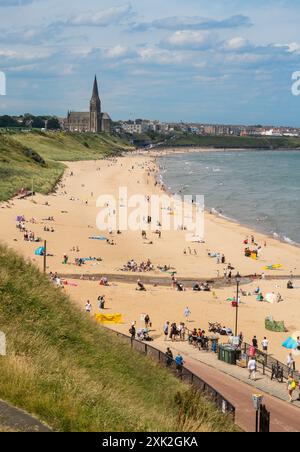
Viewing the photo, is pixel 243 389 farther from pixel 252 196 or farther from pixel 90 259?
pixel 252 196

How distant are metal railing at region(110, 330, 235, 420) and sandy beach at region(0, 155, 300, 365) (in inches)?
210

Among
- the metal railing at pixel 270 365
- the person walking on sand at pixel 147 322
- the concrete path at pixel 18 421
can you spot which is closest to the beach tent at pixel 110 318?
the person walking on sand at pixel 147 322

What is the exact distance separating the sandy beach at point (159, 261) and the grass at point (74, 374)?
7.85 metres

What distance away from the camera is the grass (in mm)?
9367

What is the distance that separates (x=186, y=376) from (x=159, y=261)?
2189cm

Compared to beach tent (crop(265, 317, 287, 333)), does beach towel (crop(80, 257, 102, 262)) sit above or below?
above

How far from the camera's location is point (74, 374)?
11086mm

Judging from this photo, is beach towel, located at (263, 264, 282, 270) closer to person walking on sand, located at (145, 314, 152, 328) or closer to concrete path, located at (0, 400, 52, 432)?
person walking on sand, located at (145, 314, 152, 328)

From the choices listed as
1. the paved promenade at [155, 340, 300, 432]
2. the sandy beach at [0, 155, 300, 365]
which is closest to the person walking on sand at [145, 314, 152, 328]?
the sandy beach at [0, 155, 300, 365]

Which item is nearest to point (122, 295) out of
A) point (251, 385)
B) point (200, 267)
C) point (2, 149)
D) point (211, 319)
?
point (211, 319)

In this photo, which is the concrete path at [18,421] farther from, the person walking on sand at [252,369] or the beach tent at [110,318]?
the beach tent at [110,318]

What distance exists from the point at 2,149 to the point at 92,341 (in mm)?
80049

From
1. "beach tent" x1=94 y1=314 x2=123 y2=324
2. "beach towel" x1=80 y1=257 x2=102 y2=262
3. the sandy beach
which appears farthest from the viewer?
"beach towel" x1=80 y1=257 x2=102 y2=262
